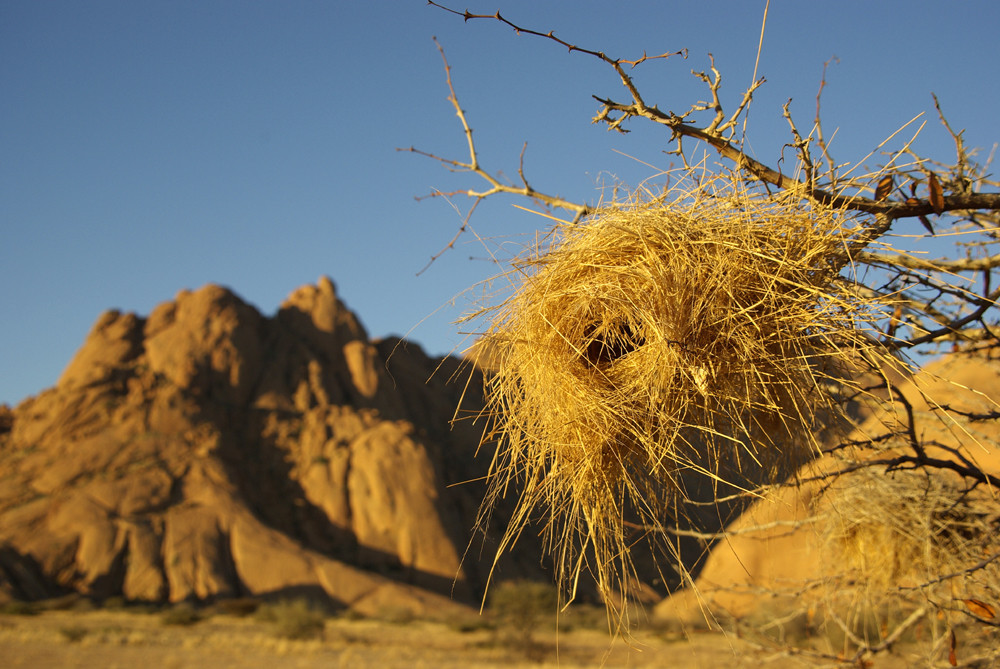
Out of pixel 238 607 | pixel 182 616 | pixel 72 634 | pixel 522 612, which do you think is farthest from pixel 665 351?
pixel 238 607

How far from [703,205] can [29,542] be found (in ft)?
98.7

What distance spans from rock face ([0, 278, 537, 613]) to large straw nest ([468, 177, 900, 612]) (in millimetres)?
22125

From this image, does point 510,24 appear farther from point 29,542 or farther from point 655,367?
point 29,542

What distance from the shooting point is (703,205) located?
2.14 metres

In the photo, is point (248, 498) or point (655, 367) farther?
A: point (248, 498)

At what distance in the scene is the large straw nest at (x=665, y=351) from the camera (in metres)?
1.93

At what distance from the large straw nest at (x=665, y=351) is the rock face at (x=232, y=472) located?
22.1 meters

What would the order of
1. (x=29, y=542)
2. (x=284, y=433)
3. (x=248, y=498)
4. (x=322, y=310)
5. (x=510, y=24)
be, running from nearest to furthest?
(x=510, y=24)
(x=29, y=542)
(x=248, y=498)
(x=284, y=433)
(x=322, y=310)

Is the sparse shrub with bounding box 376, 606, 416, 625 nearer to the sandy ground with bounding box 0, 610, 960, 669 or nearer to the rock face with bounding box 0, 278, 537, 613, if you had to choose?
the sandy ground with bounding box 0, 610, 960, 669

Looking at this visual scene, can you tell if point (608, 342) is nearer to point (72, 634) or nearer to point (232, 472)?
point (72, 634)

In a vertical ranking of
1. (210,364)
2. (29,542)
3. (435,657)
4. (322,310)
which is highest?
(322,310)

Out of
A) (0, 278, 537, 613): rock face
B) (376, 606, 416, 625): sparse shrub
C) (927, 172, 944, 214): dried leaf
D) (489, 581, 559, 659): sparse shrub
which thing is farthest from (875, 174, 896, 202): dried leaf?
(376, 606, 416, 625): sparse shrub

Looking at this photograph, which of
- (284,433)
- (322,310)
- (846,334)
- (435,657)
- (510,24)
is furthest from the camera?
(322,310)

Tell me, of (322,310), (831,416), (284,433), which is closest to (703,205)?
(831,416)
